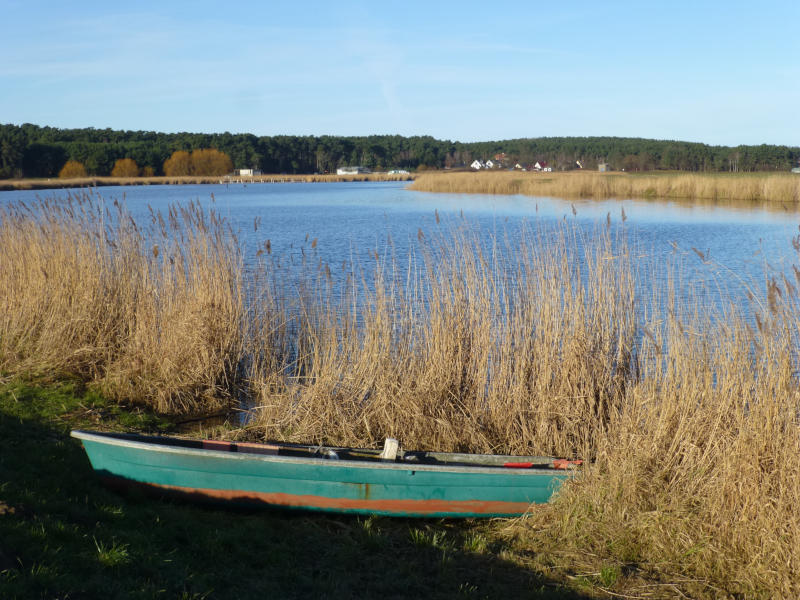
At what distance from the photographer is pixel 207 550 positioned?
4.33m

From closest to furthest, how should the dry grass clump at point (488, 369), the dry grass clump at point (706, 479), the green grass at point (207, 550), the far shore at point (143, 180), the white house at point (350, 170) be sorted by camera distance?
the green grass at point (207, 550)
the dry grass clump at point (706, 479)
the dry grass clump at point (488, 369)
the far shore at point (143, 180)
the white house at point (350, 170)

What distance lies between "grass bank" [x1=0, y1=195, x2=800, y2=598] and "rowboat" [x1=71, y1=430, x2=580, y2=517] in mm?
244

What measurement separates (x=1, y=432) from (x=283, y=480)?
2.46m

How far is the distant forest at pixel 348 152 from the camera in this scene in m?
73.4

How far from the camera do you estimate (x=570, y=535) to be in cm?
477

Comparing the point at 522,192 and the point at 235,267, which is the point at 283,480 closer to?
the point at 235,267

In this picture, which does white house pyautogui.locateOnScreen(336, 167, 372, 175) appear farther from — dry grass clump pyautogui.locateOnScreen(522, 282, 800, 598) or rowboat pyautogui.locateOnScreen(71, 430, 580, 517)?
dry grass clump pyautogui.locateOnScreen(522, 282, 800, 598)

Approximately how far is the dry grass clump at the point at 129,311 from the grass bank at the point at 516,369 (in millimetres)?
25

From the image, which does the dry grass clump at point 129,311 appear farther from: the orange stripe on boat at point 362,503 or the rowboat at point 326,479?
the orange stripe on boat at point 362,503

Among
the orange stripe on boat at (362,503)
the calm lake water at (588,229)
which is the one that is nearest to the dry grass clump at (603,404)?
the orange stripe on boat at (362,503)

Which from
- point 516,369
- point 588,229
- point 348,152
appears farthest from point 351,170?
point 516,369

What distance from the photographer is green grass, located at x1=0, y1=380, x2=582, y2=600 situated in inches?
144

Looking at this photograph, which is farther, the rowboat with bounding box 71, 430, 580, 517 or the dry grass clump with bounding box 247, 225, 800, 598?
the rowboat with bounding box 71, 430, 580, 517

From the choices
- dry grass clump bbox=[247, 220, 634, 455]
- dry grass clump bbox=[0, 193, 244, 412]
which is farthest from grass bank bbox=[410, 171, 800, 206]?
dry grass clump bbox=[247, 220, 634, 455]
